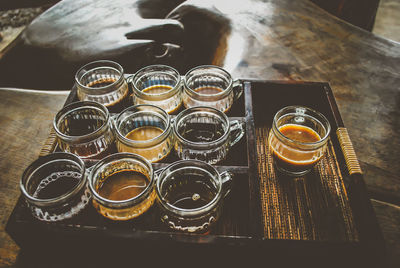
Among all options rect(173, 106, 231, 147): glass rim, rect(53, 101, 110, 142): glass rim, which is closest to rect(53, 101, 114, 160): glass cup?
rect(53, 101, 110, 142): glass rim

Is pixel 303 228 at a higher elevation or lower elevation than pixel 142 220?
lower

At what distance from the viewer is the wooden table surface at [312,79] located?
115 centimetres

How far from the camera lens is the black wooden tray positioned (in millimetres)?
801

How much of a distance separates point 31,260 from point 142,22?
61.2 inches

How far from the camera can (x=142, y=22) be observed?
194 centimetres

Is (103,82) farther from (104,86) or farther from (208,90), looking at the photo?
(208,90)

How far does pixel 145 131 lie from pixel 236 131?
358 millimetres

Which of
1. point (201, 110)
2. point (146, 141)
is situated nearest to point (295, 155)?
point (201, 110)

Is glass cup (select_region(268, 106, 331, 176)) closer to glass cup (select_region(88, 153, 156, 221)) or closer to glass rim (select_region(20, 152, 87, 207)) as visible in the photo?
glass cup (select_region(88, 153, 156, 221))

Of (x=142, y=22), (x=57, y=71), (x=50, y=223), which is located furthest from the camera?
(x=142, y=22)

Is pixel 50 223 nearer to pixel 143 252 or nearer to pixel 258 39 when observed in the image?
pixel 143 252

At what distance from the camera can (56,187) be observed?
0.94 m

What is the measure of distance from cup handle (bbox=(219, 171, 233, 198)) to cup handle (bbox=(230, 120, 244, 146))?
19cm

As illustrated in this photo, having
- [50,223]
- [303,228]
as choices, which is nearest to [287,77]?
[303,228]
